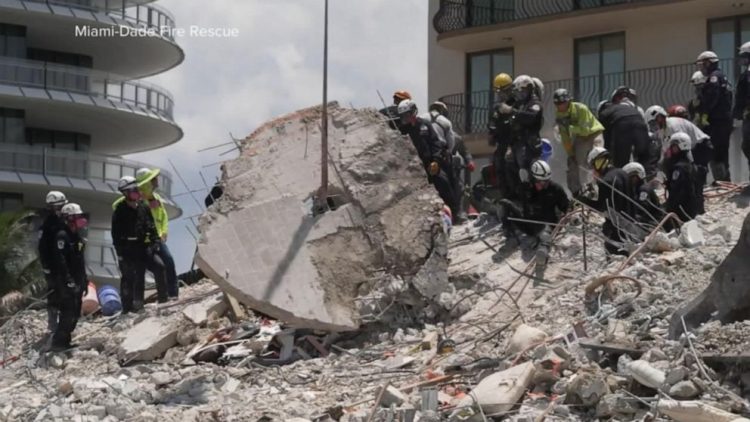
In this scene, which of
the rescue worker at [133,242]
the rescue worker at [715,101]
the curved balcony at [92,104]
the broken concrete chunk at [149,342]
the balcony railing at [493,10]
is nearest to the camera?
the broken concrete chunk at [149,342]

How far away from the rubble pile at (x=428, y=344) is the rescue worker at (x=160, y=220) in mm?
506

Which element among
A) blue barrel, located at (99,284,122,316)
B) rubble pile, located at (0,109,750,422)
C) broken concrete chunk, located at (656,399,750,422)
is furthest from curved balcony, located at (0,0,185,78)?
broken concrete chunk, located at (656,399,750,422)

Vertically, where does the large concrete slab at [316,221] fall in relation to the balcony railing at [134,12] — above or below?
below

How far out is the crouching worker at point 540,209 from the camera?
17578 mm

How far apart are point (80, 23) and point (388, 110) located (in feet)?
88.4

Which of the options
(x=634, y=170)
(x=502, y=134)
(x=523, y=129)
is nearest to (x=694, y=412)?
(x=634, y=170)

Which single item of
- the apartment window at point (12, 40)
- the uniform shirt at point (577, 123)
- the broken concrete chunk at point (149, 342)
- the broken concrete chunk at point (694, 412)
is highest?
the apartment window at point (12, 40)

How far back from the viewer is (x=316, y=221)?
17.5 m

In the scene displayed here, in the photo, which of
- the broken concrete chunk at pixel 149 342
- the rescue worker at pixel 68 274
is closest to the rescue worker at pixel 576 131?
the broken concrete chunk at pixel 149 342

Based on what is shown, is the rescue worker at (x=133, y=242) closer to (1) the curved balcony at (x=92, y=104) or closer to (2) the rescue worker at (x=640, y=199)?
(2) the rescue worker at (x=640, y=199)

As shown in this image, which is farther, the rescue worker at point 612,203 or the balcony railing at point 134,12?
Result: the balcony railing at point 134,12

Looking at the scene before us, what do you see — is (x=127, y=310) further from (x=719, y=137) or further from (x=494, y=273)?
(x=719, y=137)

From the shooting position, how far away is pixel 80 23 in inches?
1800

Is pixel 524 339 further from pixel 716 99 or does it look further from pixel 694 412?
pixel 716 99
